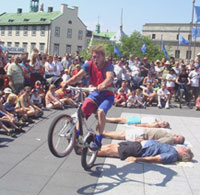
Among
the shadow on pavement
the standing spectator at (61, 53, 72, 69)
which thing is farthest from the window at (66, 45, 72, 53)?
the shadow on pavement

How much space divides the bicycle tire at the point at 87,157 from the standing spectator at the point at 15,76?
564 centimetres

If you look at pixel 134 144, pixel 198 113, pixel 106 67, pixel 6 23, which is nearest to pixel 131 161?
pixel 134 144

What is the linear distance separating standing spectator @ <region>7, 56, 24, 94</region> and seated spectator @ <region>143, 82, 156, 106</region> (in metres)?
5.48

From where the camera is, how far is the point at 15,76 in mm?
10102

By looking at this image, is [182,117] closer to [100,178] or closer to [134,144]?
[134,144]

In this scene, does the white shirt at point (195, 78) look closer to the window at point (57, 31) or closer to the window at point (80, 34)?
the window at point (57, 31)

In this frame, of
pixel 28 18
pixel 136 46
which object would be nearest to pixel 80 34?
pixel 28 18

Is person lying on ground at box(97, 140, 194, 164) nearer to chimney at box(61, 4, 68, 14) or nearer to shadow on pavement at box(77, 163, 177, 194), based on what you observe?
shadow on pavement at box(77, 163, 177, 194)

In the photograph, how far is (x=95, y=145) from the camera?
16.3 feet

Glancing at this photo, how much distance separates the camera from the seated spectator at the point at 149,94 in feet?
42.9

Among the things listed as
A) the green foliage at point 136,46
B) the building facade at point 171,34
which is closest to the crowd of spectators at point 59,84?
the green foliage at point 136,46

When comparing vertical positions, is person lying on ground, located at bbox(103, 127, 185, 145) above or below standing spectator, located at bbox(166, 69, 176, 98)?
below

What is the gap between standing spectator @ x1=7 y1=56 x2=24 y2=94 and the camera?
396 inches

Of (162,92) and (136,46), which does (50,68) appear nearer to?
(162,92)
